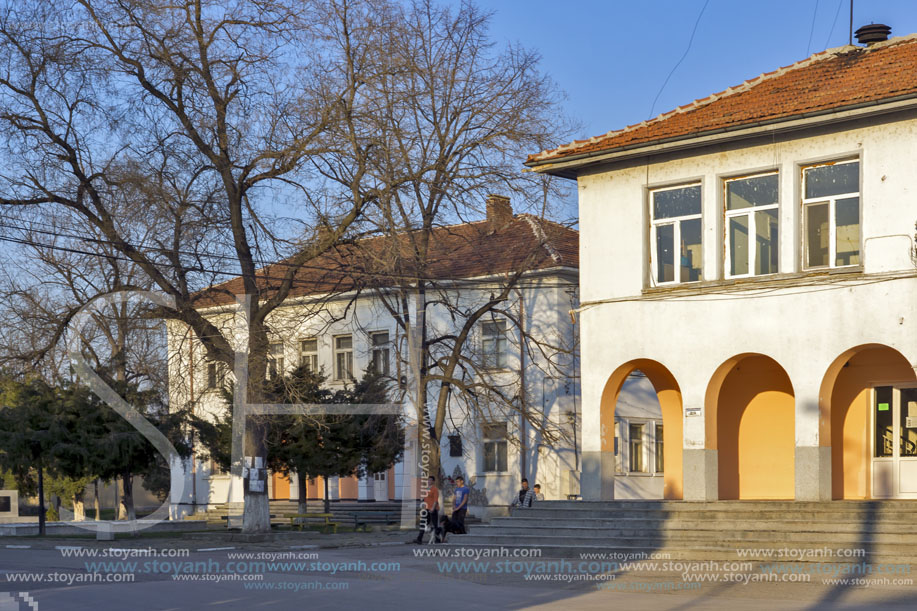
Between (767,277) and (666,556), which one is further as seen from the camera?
(767,277)

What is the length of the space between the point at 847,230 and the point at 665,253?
3829 mm

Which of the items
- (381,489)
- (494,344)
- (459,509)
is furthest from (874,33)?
(381,489)

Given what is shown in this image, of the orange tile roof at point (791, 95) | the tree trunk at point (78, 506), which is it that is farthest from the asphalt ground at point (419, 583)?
the tree trunk at point (78, 506)

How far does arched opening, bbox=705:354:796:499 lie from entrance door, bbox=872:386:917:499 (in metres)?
1.92

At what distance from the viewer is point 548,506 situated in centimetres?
2322

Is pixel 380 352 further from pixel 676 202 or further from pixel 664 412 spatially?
pixel 676 202

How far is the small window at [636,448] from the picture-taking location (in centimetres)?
3975

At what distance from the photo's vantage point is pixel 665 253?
2352cm

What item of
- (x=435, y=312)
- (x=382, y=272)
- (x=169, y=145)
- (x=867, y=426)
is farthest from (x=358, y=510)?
(x=867, y=426)

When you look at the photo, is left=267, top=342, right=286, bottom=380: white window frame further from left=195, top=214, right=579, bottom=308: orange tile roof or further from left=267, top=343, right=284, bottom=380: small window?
left=195, top=214, right=579, bottom=308: orange tile roof

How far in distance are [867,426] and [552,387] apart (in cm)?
1718

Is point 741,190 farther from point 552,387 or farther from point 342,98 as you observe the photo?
point 552,387

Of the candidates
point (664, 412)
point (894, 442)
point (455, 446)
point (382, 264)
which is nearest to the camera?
point (894, 442)

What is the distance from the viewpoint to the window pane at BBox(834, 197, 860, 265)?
68.8ft
